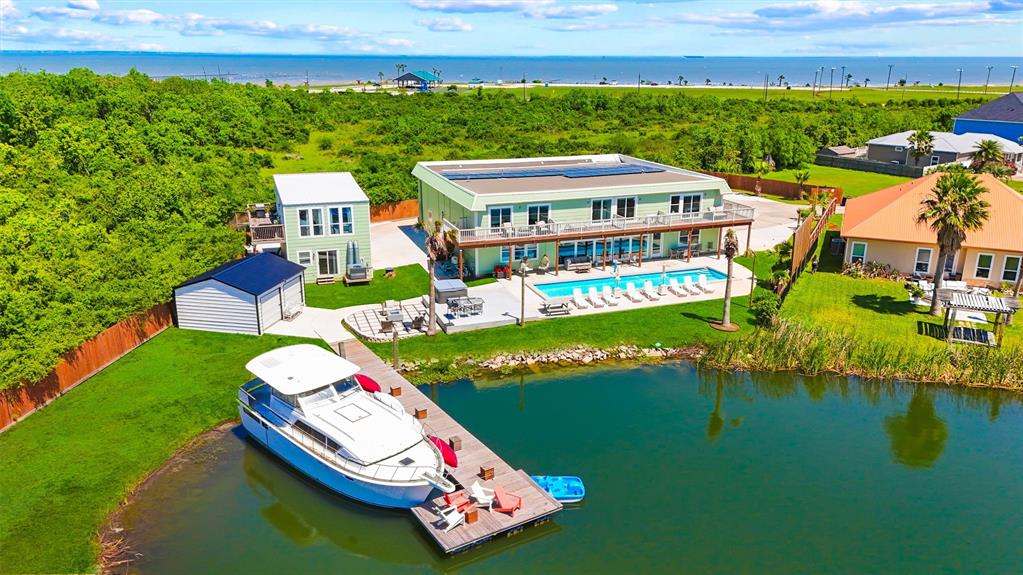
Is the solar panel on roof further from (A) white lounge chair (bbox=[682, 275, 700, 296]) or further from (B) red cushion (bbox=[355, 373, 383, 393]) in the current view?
(B) red cushion (bbox=[355, 373, 383, 393])

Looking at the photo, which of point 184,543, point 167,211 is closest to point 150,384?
point 184,543

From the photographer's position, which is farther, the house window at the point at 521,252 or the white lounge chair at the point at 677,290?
the house window at the point at 521,252

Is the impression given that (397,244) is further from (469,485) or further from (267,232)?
(469,485)

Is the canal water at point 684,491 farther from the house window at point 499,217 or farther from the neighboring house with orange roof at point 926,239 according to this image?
the house window at point 499,217

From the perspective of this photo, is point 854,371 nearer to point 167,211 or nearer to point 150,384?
point 150,384

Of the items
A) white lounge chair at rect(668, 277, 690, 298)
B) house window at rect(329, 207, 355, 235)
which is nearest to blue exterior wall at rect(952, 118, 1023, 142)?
white lounge chair at rect(668, 277, 690, 298)

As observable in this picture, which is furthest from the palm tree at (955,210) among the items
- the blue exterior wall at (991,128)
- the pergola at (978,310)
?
the blue exterior wall at (991,128)
